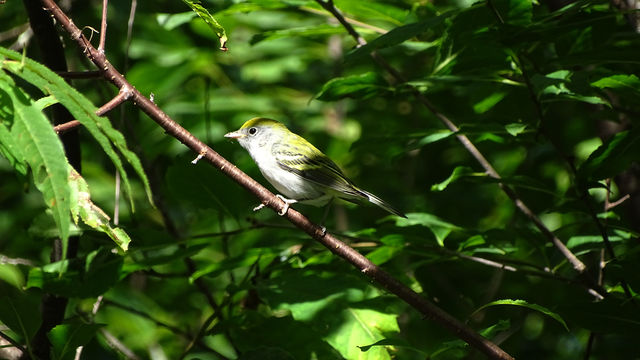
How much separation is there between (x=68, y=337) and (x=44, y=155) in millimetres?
1100

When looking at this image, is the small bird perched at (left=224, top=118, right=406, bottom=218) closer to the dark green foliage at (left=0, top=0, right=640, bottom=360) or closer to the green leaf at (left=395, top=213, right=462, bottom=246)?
the dark green foliage at (left=0, top=0, right=640, bottom=360)

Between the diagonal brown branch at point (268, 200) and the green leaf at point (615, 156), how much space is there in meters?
0.81

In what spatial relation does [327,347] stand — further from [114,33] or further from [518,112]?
[114,33]

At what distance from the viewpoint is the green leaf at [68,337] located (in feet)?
7.50

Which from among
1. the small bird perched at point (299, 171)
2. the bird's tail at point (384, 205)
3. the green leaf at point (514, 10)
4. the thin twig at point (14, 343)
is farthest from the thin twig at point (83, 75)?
the small bird perched at point (299, 171)

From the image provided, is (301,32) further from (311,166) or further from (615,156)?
(615,156)

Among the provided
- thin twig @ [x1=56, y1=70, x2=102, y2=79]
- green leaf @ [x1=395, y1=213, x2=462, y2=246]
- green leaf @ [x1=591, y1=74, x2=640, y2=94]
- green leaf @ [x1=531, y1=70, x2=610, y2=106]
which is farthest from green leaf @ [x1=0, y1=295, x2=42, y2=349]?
green leaf @ [x1=591, y1=74, x2=640, y2=94]

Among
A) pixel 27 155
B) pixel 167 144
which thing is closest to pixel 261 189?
pixel 27 155

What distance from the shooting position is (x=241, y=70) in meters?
5.89

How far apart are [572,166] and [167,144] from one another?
2.70 m

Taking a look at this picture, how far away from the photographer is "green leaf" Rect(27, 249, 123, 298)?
254 centimetres

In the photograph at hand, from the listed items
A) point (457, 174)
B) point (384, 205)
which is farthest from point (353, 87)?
point (384, 205)

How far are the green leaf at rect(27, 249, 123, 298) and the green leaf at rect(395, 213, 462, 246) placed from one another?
121 cm

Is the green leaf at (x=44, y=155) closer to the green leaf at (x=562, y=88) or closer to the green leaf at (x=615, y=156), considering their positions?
the green leaf at (x=562, y=88)
